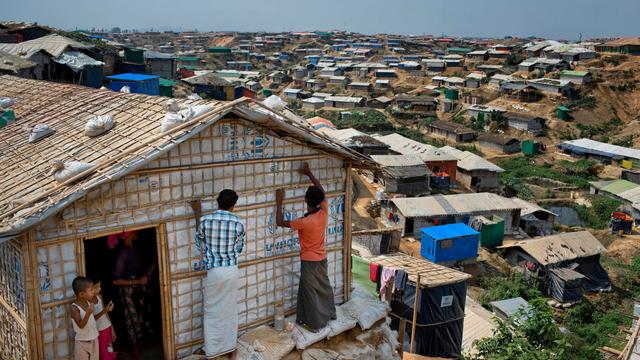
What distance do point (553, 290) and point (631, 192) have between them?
14056 millimetres

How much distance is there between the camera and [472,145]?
142ft

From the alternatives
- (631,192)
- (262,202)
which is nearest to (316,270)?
(262,202)

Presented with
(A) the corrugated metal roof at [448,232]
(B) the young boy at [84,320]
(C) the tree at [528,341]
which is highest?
(B) the young boy at [84,320]

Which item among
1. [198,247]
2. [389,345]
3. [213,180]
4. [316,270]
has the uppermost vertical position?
[213,180]

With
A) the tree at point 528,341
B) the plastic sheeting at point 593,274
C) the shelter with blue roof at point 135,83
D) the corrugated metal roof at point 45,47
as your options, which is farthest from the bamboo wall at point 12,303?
the plastic sheeting at point 593,274

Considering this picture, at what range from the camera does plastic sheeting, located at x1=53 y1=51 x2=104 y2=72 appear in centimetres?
2266

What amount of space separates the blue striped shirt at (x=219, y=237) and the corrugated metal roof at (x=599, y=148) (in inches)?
1540

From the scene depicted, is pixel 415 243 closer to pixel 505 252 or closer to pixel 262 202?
pixel 505 252

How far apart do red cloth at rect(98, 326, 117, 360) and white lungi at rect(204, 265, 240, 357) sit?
1029 millimetres

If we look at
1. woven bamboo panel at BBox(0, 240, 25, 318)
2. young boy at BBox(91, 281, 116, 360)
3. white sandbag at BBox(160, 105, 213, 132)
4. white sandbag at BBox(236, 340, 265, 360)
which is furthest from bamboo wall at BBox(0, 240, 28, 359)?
white sandbag at BBox(236, 340, 265, 360)

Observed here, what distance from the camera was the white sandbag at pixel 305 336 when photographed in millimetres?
6426

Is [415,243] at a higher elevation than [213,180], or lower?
lower

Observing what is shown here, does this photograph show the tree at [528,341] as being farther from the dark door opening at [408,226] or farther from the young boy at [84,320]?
the dark door opening at [408,226]

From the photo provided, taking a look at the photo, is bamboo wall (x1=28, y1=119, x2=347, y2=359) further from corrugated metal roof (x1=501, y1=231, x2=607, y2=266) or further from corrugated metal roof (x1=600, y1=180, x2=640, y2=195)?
corrugated metal roof (x1=600, y1=180, x2=640, y2=195)
